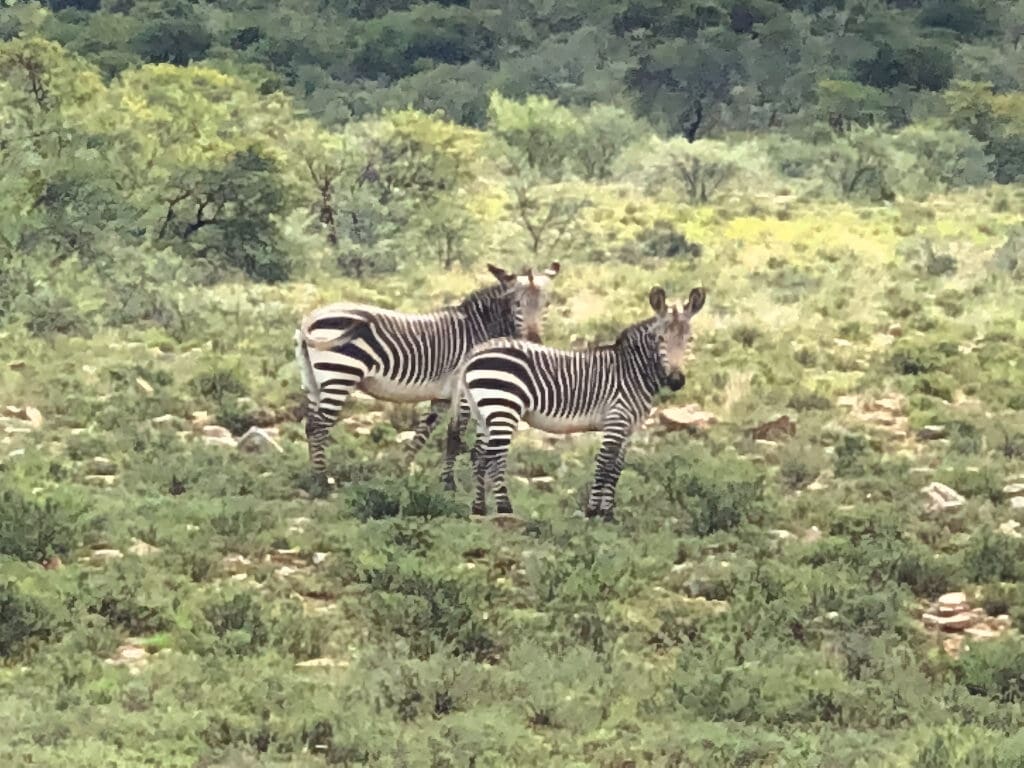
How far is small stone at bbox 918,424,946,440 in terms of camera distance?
12.2 m

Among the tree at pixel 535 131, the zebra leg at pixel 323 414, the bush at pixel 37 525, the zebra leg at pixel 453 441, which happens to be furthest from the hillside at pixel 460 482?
the tree at pixel 535 131

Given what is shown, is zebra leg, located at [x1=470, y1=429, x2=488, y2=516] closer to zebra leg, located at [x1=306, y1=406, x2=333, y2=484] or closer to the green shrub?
zebra leg, located at [x1=306, y1=406, x2=333, y2=484]

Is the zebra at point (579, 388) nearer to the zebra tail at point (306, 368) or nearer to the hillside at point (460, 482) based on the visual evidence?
the hillside at point (460, 482)

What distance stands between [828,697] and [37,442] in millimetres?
6979

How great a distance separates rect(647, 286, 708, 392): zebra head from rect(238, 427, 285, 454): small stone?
10.6 feet

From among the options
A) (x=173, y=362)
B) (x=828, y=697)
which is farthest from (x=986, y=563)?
(x=173, y=362)

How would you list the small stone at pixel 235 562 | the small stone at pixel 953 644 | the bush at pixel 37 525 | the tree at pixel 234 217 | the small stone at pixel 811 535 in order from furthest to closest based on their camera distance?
1. the tree at pixel 234 217
2. the small stone at pixel 811 535
3. the small stone at pixel 235 562
4. the bush at pixel 37 525
5. the small stone at pixel 953 644

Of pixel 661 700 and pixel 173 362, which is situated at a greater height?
pixel 661 700

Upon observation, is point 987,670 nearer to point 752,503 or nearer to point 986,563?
point 986,563

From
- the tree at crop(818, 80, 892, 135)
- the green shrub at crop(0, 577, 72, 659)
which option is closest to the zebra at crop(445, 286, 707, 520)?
the green shrub at crop(0, 577, 72, 659)

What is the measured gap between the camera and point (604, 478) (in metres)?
9.61

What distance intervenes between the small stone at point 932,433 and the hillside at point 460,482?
10 centimetres

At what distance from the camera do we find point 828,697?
6238 mm

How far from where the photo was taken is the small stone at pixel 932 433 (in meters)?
12.2
